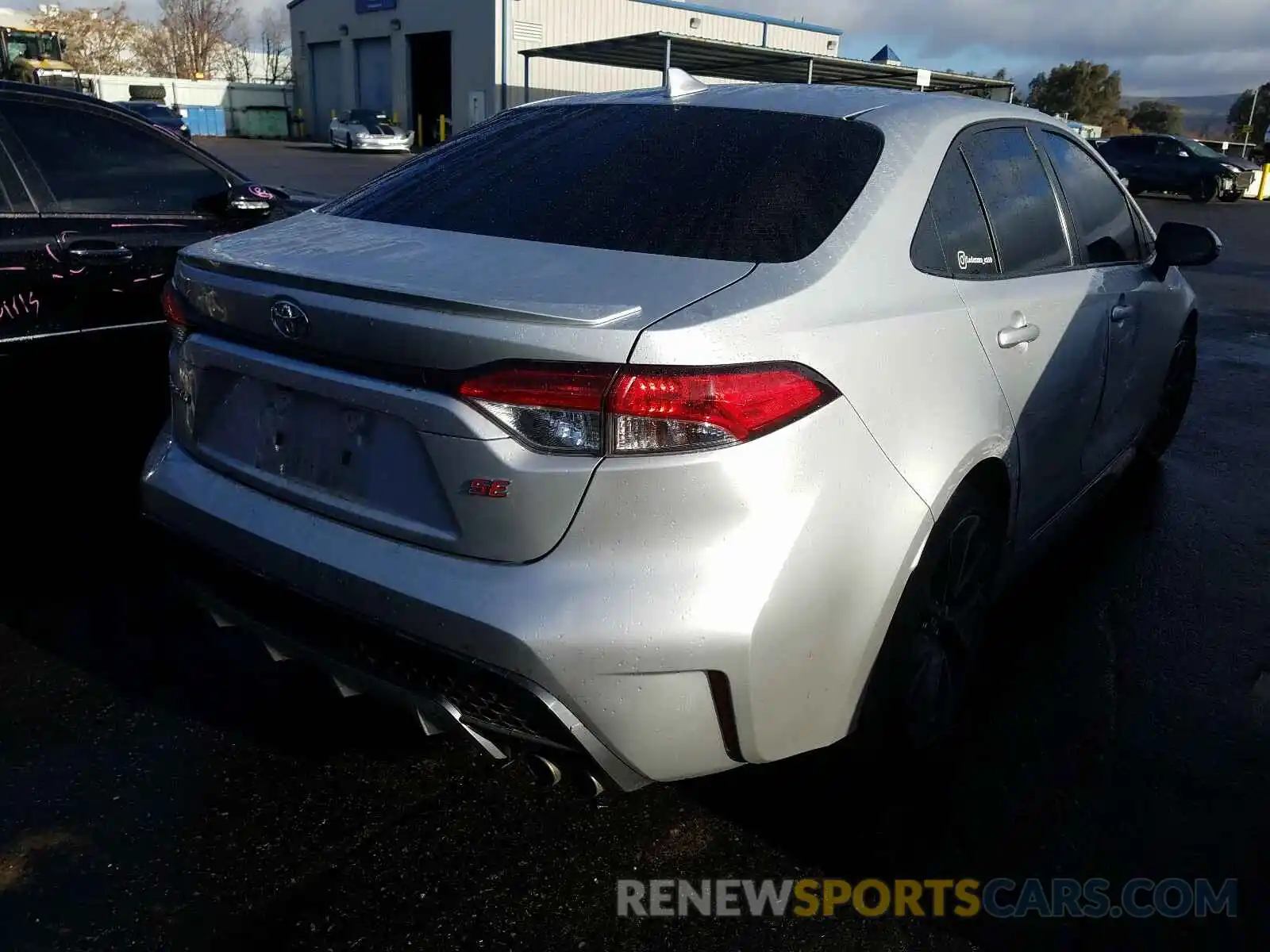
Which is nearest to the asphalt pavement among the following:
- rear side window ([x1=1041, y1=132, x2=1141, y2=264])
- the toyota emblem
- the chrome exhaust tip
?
A: the chrome exhaust tip

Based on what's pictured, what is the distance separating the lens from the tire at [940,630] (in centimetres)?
226

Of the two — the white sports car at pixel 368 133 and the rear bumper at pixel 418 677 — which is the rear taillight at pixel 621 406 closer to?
the rear bumper at pixel 418 677

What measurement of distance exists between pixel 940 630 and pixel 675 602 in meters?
1.03

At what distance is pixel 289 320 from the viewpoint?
213 cm

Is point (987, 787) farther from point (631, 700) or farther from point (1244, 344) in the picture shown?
point (1244, 344)

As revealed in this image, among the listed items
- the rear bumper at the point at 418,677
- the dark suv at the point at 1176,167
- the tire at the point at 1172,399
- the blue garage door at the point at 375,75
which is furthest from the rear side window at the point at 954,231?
the blue garage door at the point at 375,75

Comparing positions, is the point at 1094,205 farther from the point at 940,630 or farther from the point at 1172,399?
the point at 940,630

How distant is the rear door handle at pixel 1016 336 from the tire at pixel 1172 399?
2.01 metres

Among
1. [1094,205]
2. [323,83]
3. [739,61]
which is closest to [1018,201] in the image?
[1094,205]

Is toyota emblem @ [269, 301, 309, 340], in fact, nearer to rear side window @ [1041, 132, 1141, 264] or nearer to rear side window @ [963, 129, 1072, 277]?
rear side window @ [963, 129, 1072, 277]

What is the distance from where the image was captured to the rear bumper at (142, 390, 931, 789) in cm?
185

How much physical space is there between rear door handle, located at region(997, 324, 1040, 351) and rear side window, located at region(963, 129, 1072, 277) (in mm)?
162

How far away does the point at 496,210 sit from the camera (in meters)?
2.53

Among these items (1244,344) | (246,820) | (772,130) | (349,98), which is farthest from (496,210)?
(349,98)
